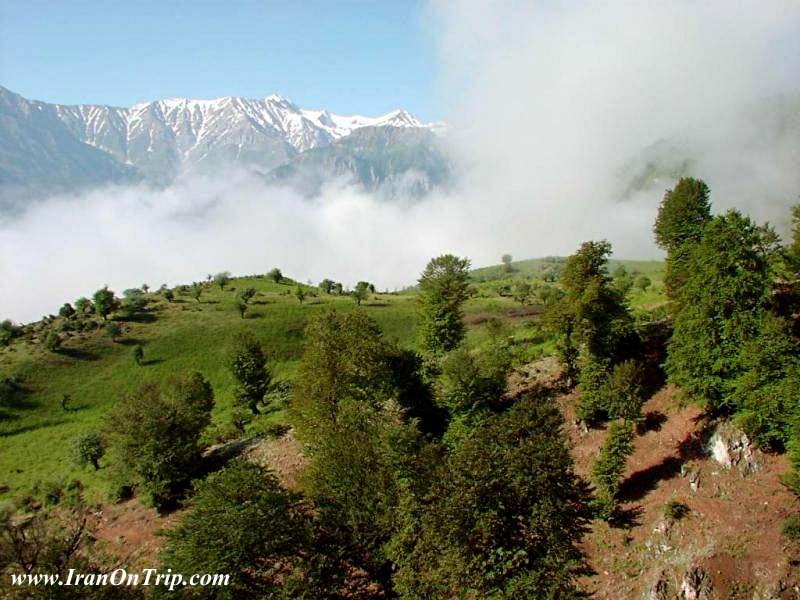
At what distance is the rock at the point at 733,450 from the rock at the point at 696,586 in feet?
28.7

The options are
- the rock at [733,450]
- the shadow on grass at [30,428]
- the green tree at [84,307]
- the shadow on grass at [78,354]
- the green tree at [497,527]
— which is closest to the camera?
the green tree at [497,527]

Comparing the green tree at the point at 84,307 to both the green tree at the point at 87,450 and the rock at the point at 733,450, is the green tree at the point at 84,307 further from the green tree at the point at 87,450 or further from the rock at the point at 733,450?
the rock at the point at 733,450

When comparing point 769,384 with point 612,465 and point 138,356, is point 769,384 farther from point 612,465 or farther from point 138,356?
point 138,356

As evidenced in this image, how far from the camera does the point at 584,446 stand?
38031 millimetres

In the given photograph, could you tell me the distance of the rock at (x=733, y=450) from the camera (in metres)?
30.1

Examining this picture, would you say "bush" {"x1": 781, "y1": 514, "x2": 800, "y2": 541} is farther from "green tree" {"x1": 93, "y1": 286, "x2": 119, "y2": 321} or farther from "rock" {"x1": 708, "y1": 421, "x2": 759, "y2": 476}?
"green tree" {"x1": 93, "y1": 286, "x2": 119, "y2": 321}

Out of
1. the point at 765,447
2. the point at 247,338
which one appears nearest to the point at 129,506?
the point at 247,338

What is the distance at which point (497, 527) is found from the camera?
2103cm

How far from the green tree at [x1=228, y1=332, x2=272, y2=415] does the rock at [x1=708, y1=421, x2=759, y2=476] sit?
50.2m

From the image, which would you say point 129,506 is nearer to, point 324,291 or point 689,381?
point 689,381

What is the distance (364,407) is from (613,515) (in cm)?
1872

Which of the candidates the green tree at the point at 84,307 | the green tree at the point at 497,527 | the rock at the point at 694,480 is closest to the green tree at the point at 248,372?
the green tree at the point at 497,527

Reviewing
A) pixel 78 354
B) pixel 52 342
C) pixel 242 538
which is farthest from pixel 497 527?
pixel 52 342

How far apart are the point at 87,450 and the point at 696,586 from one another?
61.0m
